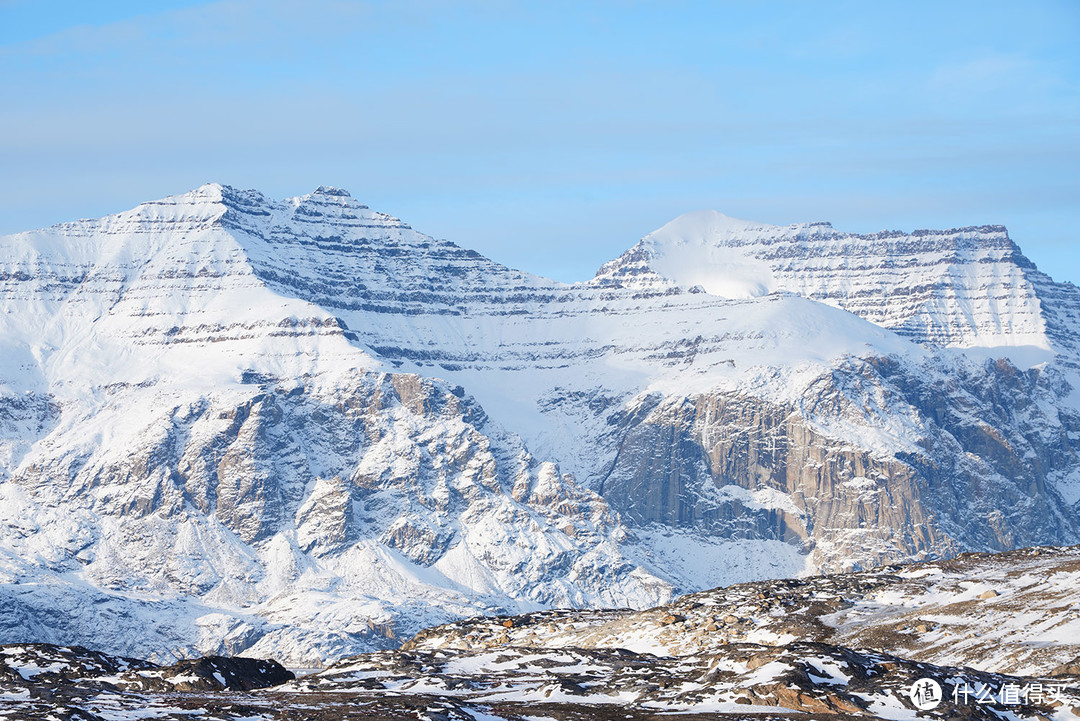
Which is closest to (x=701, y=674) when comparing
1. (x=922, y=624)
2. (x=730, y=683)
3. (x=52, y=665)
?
(x=730, y=683)

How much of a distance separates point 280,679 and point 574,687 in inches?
1378

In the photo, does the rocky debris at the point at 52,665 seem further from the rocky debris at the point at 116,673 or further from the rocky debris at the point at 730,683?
the rocky debris at the point at 730,683

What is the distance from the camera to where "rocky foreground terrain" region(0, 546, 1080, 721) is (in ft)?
385

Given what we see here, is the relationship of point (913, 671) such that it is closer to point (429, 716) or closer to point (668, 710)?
point (668, 710)

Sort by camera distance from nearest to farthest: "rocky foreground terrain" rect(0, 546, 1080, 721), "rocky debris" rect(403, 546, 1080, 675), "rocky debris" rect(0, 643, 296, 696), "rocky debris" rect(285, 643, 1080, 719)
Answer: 1. "rocky debris" rect(285, 643, 1080, 719)
2. "rocky foreground terrain" rect(0, 546, 1080, 721)
3. "rocky debris" rect(0, 643, 296, 696)
4. "rocky debris" rect(403, 546, 1080, 675)

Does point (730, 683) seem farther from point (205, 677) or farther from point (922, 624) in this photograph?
point (922, 624)

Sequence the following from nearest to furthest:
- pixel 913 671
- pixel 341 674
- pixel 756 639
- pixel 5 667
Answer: pixel 913 671, pixel 5 667, pixel 341 674, pixel 756 639

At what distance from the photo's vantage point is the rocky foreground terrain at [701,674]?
117375 millimetres

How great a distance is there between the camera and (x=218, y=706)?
120 meters

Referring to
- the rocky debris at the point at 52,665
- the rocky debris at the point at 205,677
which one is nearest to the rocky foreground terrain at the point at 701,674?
the rocky debris at the point at 205,677

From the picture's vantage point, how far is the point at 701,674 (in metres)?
132

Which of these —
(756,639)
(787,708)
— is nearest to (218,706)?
(787,708)

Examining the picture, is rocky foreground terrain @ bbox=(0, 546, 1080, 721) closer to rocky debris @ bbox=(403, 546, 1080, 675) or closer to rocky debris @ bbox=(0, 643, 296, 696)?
rocky debris @ bbox=(0, 643, 296, 696)

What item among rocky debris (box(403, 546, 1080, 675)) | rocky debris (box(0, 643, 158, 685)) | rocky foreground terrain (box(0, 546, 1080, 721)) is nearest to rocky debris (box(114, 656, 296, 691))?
rocky foreground terrain (box(0, 546, 1080, 721))
